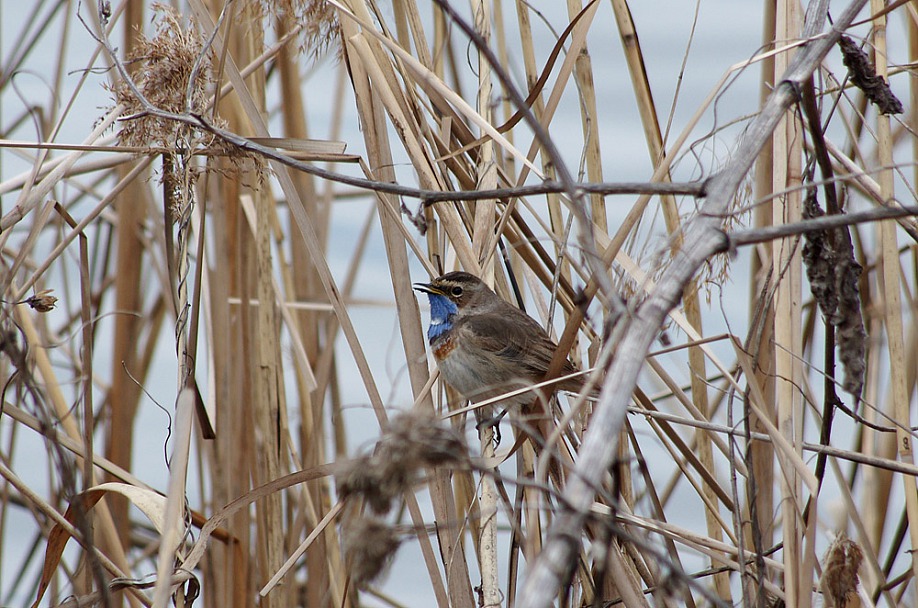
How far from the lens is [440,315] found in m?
3.88

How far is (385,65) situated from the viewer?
2531 millimetres

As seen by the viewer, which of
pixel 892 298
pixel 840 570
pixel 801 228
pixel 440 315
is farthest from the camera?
pixel 440 315

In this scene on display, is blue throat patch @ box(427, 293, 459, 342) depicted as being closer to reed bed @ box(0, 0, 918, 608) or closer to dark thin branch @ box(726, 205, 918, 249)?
reed bed @ box(0, 0, 918, 608)

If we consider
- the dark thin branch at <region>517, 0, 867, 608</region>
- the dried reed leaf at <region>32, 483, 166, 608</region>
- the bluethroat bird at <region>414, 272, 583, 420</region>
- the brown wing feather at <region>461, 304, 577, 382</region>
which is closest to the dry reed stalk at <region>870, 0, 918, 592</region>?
the dark thin branch at <region>517, 0, 867, 608</region>

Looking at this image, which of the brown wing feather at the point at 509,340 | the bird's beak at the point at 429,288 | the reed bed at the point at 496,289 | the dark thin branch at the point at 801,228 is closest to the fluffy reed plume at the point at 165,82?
the reed bed at the point at 496,289

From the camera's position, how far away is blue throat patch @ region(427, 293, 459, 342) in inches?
145

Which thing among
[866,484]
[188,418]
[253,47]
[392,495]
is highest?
[253,47]

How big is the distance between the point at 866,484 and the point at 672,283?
8.24ft

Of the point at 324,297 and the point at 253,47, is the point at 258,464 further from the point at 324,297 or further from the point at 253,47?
the point at 253,47

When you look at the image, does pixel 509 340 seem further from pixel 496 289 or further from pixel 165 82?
pixel 165 82

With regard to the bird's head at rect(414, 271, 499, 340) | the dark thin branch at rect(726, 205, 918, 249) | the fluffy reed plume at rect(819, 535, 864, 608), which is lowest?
the fluffy reed plume at rect(819, 535, 864, 608)

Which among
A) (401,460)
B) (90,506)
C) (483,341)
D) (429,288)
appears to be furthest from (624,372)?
(483,341)

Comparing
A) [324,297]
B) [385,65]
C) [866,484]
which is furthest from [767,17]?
[324,297]

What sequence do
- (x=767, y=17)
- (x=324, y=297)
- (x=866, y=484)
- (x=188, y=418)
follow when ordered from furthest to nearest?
(x=324, y=297) → (x=866, y=484) → (x=767, y=17) → (x=188, y=418)
